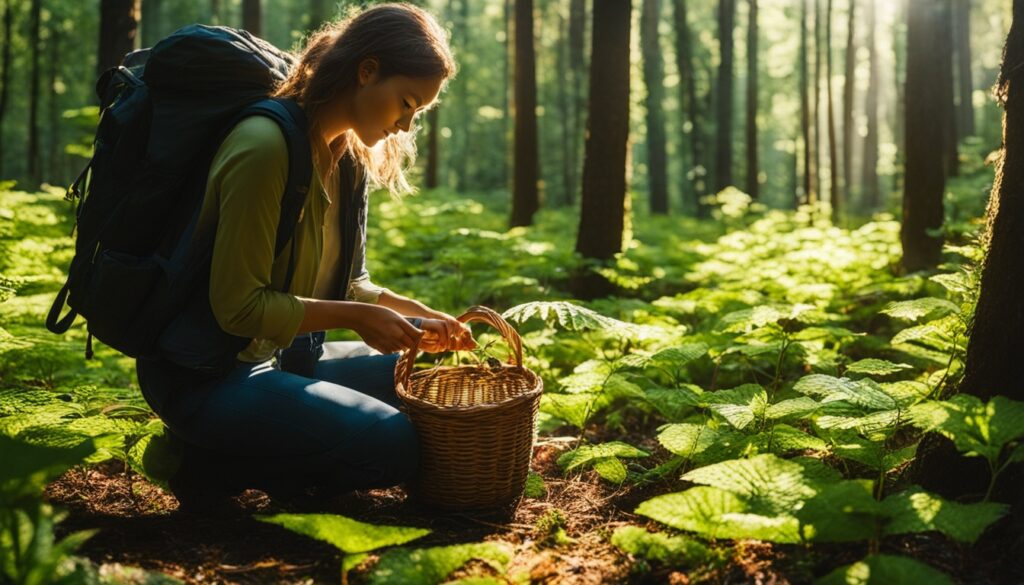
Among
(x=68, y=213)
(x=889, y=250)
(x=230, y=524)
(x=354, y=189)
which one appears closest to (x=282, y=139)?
(x=354, y=189)

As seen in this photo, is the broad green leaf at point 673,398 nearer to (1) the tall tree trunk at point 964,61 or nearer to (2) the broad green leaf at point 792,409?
(2) the broad green leaf at point 792,409

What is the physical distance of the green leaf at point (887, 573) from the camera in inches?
59.2

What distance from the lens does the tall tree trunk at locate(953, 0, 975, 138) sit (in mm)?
19641

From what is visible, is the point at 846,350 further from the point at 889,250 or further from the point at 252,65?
the point at 252,65

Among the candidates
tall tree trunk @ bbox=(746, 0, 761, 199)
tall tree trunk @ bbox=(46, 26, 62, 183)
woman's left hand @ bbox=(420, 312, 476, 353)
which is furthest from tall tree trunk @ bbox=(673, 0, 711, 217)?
tall tree trunk @ bbox=(46, 26, 62, 183)

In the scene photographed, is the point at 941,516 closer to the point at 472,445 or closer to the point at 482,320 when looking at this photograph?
the point at 472,445

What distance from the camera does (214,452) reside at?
2400mm

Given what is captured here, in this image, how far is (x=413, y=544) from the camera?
7.34 ft

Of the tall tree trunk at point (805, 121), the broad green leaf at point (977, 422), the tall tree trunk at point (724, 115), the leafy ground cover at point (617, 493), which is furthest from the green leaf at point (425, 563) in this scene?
the tall tree trunk at point (805, 121)

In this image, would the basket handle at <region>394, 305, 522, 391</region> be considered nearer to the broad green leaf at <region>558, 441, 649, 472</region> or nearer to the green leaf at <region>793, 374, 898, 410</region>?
the broad green leaf at <region>558, 441, 649, 472</region>

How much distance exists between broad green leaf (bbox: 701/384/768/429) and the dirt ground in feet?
1.22

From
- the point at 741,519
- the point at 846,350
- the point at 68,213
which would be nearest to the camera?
the point at 741,519

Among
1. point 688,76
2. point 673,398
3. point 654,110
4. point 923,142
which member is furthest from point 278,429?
point 688,76

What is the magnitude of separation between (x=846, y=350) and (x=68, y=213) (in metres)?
9.48
